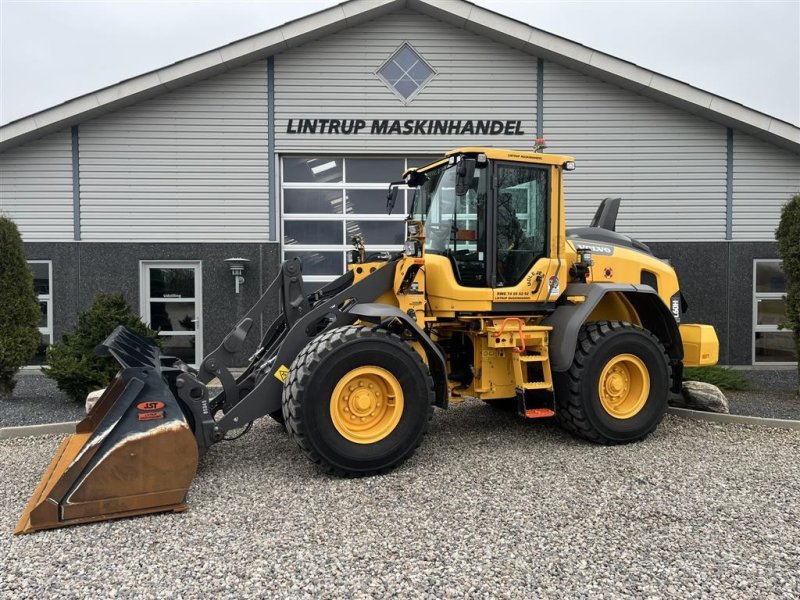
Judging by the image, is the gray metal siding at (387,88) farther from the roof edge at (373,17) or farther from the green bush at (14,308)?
the green bush at (14,308)

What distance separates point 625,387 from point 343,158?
263 inches

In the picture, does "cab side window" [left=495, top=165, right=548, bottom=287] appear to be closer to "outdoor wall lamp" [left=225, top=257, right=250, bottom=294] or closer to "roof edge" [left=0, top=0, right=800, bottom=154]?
"roof edge" [left=0, top=0, right=800, bottom=154]

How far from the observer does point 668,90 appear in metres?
10.0

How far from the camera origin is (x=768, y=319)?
10.6 metres

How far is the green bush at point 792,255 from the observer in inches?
299

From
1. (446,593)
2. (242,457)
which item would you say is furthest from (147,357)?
(446,593)

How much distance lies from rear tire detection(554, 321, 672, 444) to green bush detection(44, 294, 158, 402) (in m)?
5.13

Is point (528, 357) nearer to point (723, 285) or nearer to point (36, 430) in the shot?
point (36, 430)

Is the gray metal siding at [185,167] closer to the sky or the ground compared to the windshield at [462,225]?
closer to the sky

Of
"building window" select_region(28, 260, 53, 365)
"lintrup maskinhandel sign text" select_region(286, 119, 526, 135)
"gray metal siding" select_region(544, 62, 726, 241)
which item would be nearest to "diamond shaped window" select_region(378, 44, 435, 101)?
"lintrup maskinhandel sign text" select_region(286, 119, 526, 135)

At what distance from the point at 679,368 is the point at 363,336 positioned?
11.8 feet

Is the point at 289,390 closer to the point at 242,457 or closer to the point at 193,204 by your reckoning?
the point at 242,457

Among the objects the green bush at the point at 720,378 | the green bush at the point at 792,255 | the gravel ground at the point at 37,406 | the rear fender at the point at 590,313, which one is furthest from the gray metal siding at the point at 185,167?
the green bush at the point at 792,255

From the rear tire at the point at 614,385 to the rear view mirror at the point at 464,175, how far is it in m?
1.95
